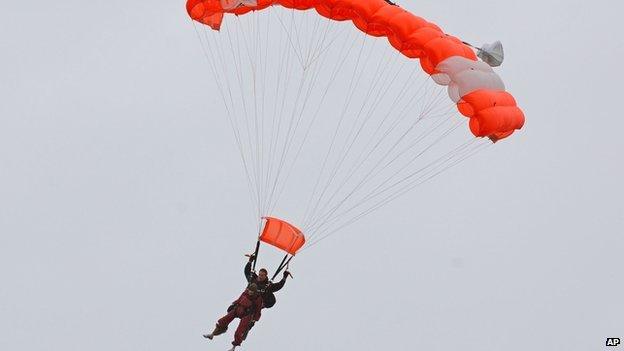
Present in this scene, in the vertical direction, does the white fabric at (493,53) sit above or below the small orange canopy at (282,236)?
above

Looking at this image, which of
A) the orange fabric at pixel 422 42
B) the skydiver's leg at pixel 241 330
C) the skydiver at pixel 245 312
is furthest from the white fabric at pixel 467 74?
the skydiver's leg at pixel 241 330

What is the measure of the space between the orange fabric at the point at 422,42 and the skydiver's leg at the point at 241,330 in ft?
17.2

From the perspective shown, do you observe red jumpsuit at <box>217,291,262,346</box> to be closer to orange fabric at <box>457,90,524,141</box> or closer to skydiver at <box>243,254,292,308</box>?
skydiver at <box>243,254,292,308</box>

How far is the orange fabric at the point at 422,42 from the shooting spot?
27156mm

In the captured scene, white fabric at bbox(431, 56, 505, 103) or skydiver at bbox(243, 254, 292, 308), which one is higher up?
white fabric at bbox(431, 56, 505, 103)

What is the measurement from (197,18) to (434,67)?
457cm

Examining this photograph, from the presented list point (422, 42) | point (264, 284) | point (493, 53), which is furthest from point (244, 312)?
point (493, 53)

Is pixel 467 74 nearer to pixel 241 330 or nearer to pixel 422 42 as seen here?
pixel 422 42

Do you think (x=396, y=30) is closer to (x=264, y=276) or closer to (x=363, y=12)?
(x=363, y=12)

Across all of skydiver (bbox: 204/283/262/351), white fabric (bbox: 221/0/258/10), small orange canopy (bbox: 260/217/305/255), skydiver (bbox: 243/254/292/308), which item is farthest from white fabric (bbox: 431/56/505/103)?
skydiver (bbox: 204/283/262/351)

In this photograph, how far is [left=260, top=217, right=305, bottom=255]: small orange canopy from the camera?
26.9 meters

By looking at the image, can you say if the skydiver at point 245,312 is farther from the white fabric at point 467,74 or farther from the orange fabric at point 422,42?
the white fabric at point 467,74

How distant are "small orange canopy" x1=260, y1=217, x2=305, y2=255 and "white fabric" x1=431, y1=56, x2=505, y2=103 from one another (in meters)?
3.87

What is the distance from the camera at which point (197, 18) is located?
28.6m
